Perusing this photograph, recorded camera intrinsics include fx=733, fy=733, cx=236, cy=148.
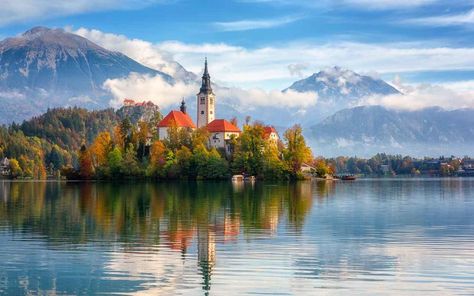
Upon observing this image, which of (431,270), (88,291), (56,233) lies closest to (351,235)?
(431,270)

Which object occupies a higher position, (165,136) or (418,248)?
(165,136)

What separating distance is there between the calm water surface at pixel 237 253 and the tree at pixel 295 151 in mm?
84304

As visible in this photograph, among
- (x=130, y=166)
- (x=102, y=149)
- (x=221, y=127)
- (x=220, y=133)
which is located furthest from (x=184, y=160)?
(x=221, y=127)

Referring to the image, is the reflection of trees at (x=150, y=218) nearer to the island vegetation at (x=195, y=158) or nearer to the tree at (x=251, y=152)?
the island vegetation at (x=195, y=158)

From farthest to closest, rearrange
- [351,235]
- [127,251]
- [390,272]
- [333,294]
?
[351,235], [127,251], [390,272], [333,294]

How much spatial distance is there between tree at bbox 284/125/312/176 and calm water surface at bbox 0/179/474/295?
84304 mm

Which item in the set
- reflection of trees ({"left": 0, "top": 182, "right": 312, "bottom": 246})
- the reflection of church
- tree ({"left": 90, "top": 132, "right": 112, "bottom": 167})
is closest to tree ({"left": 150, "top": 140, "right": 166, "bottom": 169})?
tree ({"left": 90, "top": 132, "right": 112, "bottom": 167})

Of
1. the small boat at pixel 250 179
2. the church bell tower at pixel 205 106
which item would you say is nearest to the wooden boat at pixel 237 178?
the small boat at pixel 250 179

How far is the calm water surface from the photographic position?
24.0 metres

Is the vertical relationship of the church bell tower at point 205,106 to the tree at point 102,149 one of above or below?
above

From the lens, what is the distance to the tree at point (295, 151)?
13788cm

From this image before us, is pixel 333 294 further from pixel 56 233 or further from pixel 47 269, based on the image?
pixel 56 233

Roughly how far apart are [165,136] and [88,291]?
147 metres

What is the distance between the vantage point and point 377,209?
190 ft
